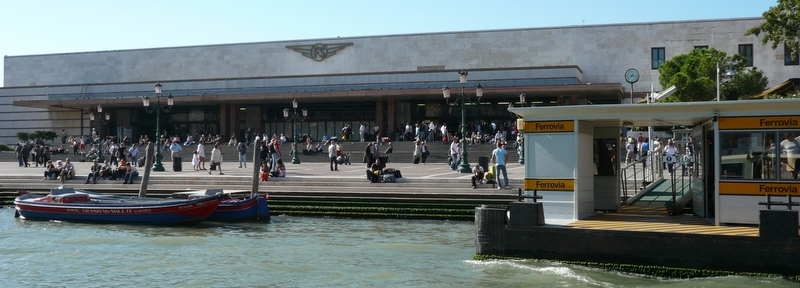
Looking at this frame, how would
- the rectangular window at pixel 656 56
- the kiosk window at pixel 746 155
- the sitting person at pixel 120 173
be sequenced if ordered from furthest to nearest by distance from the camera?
the rectangular window at pixel 656 56
the sitting person at pixel 120 173
the kiosk window at pixel 746 155

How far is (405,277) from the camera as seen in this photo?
14.9 meters

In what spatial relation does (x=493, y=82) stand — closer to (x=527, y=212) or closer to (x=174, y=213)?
(x=174, y=213)

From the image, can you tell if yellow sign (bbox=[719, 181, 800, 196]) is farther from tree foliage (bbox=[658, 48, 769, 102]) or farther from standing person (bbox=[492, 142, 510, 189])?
tree foliage (bbox=[658, 48, 769, 102])

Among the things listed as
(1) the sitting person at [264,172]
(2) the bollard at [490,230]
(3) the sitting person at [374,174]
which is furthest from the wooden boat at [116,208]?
(2) the bollard at [490,230]

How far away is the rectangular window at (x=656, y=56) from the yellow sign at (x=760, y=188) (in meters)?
41.7

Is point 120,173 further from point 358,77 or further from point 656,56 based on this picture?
point 656,56

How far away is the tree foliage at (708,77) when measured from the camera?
129 ft

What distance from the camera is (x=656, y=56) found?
177 feet

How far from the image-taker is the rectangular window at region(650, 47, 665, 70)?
53688mm

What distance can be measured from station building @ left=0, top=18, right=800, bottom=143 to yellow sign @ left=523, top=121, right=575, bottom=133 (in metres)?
33.0

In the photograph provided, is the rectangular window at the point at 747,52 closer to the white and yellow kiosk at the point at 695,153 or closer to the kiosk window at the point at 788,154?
the white and yellow kiosk at the point at 695,153

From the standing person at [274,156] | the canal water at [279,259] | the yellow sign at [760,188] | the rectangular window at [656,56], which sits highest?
the rectangular window at [656,56]

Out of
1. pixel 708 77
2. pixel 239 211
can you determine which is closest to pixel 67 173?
pixel 239 211

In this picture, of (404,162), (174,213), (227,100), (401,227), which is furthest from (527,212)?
(227,100)
